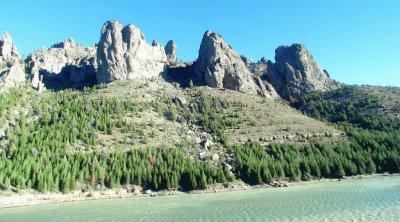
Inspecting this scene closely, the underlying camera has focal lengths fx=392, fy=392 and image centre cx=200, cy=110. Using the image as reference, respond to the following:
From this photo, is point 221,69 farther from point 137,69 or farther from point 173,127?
point 173,127

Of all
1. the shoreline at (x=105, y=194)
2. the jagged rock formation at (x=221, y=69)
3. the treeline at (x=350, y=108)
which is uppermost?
the jagged rock formation at (x=221, y=69)

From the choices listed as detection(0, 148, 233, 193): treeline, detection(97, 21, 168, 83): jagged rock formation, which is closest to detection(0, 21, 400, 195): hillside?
detection(0, 148, 233, 193): treeline

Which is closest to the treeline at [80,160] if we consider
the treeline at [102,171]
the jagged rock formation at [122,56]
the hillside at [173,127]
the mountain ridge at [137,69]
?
the treeline at [102,171]

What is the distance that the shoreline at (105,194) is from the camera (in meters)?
69.6

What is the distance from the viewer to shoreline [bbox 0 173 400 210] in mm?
69562

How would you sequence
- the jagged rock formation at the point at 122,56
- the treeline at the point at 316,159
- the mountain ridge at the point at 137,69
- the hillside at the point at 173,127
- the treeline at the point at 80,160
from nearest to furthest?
the treeline at the point at 80,160
the hillside at the point at 173,127
the treeline at the point at 316,159
the jagged rock formation at the point at 122,56
the mountain ridge at the point at 137,69

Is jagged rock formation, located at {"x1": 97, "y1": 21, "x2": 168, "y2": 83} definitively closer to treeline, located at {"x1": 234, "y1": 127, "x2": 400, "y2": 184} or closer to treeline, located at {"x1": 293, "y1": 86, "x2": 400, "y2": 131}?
treeline, located at {"x1": 293, "y1": 86, "x2": 400, "y2": 131}

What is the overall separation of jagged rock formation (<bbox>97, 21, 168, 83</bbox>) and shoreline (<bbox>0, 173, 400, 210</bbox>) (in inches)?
3998

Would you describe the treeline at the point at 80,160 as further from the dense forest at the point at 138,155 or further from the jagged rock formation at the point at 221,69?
the jagged rock formation at the point at 221,69

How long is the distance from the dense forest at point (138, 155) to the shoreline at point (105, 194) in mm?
1722

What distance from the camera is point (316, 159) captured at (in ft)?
315

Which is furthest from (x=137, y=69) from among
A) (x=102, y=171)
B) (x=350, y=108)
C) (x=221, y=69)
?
(x=102, y=171)

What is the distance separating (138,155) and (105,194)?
17.5 meters

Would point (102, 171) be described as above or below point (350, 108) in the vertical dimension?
below
